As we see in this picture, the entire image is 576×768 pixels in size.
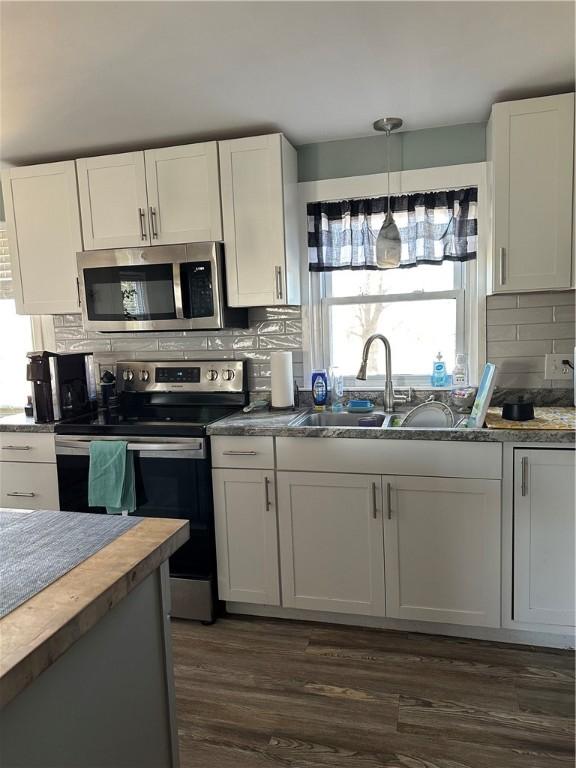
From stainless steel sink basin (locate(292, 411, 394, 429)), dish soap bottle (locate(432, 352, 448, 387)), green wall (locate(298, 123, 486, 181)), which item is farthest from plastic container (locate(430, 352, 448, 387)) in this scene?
green wall (locate(298, 123, 486, 181))

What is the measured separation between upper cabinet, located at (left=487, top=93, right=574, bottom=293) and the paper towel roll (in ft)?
3.41

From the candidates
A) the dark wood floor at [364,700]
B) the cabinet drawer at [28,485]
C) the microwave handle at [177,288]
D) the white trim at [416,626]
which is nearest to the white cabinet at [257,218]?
the microwave handle at [177,288]

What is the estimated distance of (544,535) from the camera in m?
2.07

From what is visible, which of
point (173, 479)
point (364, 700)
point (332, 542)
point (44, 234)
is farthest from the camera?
point (44, 234)

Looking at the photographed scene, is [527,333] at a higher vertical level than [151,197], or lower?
lower

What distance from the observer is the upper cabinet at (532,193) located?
2.22 metres

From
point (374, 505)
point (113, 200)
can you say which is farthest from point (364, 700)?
point (113, 200)

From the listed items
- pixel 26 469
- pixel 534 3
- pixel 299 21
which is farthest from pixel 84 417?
pixel 534 3

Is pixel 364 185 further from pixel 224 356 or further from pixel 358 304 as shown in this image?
pixel 224 356

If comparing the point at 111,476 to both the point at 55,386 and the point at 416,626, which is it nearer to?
the point at 55,386

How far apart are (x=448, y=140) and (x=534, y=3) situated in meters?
1.01

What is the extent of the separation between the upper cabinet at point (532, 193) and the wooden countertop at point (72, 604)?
1.91 m

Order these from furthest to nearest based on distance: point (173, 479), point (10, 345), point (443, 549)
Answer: point (10, 345) → point (173, 479) → point (443, 549)

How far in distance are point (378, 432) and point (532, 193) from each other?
48.0 inches
